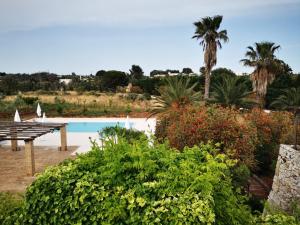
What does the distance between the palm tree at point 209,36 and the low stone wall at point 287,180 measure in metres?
18.8

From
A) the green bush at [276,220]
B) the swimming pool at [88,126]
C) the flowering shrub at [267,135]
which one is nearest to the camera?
the green bush at [276,220]

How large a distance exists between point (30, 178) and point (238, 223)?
7.47 m

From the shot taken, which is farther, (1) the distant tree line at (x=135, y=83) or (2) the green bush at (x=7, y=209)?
(1) the distant tree line at (x=135, y=83)

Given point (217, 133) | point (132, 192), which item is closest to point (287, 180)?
point (217, 133)

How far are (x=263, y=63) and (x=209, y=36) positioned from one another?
4689mm

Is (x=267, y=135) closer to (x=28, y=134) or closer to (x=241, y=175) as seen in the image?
(x=241, y=175)

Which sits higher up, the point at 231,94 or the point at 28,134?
the point at 231,94

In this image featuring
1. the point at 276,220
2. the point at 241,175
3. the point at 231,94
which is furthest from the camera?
the point at 231,94

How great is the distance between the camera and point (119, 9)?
22.2 meters

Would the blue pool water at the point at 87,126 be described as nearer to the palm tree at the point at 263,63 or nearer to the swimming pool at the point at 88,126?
the swimming pool at the point at 88,126

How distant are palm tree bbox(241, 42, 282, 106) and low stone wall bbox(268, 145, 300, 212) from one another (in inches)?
724

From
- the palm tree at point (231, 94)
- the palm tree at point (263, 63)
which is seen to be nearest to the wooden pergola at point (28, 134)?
the palm tree at point (231, 94)

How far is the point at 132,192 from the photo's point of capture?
351 cm

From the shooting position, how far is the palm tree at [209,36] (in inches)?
1025
